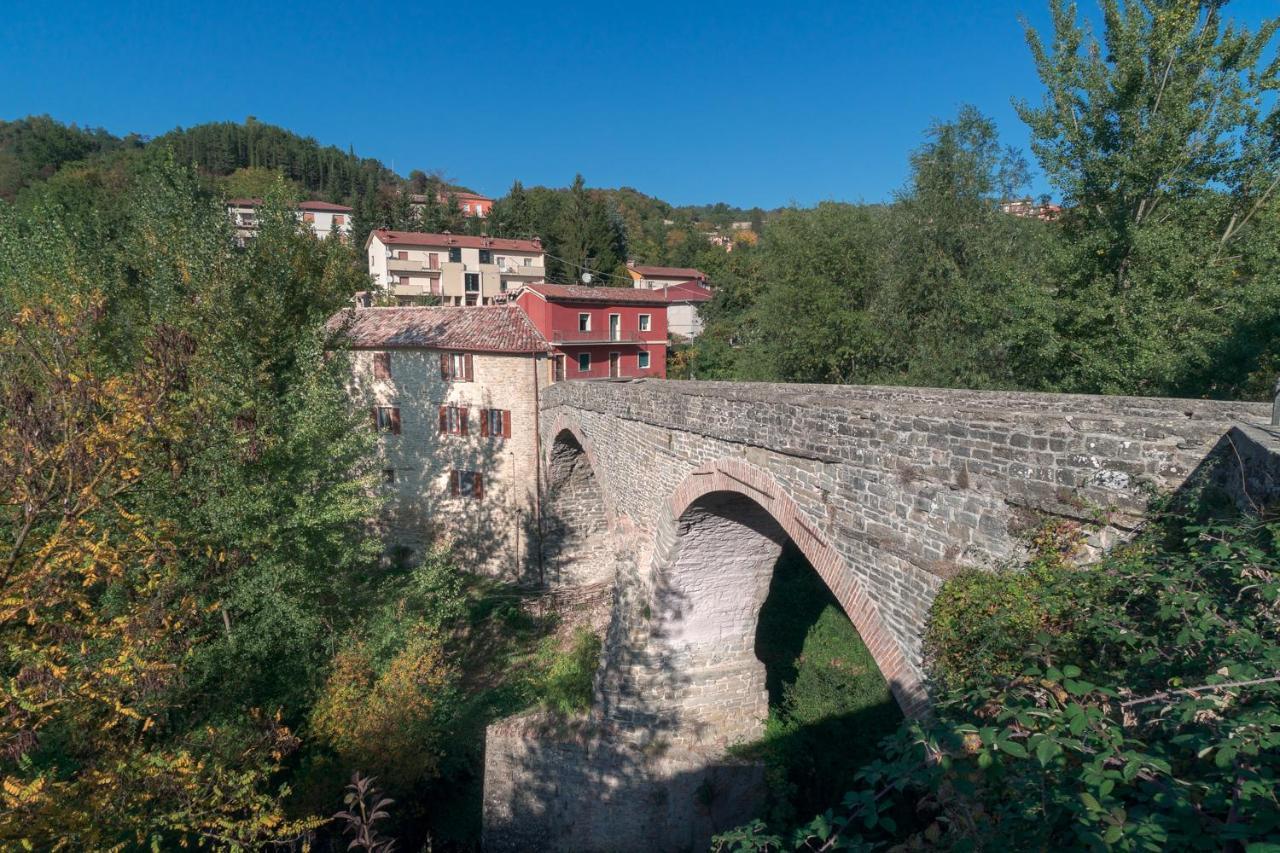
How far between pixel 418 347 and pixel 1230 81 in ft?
67.7

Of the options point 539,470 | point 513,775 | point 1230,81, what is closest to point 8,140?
point 539,470

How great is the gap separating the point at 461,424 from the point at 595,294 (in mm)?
6903

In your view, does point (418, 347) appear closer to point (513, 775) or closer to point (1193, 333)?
point (513, 775)

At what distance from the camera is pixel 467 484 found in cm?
2183

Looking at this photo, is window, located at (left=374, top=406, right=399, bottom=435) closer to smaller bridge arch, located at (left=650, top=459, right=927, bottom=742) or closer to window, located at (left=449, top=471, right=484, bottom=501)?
window, located at (left=449, top=471, right=484, bottom=501)

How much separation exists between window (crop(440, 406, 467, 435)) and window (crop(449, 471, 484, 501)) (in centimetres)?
147

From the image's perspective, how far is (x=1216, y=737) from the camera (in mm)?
2217

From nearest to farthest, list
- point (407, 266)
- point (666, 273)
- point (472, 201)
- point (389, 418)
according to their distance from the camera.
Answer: point (389, 418)
point (407, 266)
point (666, 273)
point (472, 201)

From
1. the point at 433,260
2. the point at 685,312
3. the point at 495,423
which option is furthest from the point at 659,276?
the point at 495,423

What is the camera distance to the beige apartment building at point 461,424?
20797 mm

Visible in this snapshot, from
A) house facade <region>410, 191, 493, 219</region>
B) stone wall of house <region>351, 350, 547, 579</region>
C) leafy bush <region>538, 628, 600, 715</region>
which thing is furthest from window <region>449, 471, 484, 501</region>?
house facade <region>410, 191, 493, 219</region>

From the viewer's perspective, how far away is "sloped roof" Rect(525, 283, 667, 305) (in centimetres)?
2219

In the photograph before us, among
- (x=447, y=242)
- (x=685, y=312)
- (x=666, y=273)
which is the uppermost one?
(x=447, y=242)

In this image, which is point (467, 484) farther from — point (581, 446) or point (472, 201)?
point (472, 201)
